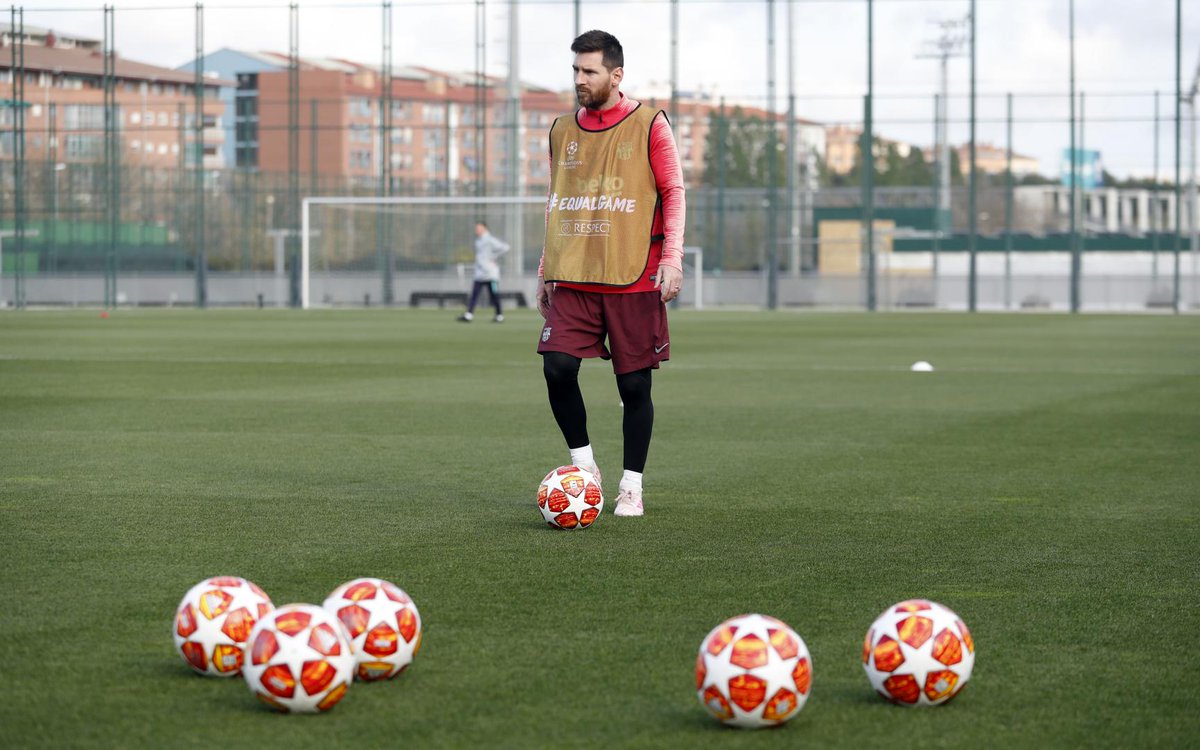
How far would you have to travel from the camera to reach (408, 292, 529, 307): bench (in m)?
44.1

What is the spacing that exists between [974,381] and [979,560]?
10.4 meters

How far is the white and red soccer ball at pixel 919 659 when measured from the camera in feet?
12.0

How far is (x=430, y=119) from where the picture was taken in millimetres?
51000

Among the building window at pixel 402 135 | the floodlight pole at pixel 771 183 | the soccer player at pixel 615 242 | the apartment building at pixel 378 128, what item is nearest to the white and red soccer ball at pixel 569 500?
the soccer player at pixel 615 242

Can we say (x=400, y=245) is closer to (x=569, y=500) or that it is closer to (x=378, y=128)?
(x=378, y=128)

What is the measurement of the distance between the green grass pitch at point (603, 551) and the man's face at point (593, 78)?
1.77m

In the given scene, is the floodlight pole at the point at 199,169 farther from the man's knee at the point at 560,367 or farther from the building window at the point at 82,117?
the man's knee at the point at 560,367

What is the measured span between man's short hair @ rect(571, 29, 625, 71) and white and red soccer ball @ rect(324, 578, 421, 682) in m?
3.03

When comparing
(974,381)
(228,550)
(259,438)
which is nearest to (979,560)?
(228,550)

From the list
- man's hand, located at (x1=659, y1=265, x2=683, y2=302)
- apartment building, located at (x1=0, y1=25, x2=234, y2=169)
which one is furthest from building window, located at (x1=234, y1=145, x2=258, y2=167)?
man's hand, located at (x1=659, y1=265, x2=683, y2=302)

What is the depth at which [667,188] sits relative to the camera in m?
6.58

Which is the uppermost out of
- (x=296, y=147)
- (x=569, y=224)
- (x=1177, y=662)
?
(x=296, y=147)

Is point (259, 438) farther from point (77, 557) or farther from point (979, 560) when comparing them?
point (979, 560)

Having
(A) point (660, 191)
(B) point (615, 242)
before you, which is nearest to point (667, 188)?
(A) point (660, 191)
